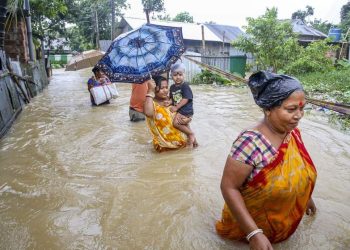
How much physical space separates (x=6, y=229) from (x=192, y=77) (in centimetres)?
1295

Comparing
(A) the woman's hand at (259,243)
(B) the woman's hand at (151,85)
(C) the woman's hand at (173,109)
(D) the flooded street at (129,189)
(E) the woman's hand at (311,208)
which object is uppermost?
(B) the woman's hand at (151,85)

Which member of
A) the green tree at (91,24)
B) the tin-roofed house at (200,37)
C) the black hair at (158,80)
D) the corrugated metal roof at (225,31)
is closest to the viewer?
the black hair at (158,80)

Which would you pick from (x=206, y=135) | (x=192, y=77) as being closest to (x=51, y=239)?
(x=206, y=135)

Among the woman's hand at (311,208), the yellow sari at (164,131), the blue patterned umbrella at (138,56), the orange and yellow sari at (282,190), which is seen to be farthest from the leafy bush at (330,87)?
the orange and yellow sari at (282,190)

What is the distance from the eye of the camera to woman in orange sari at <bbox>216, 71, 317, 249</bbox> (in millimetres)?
1875

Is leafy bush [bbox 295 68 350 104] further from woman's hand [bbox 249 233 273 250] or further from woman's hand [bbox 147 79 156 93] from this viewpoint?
woman's hand [bbox 249 233 273 250]

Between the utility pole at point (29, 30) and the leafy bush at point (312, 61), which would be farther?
the leafy bush at point (312, 61)

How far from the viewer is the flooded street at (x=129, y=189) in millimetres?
2539

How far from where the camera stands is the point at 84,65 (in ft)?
60.8

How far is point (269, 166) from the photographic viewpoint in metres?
1.89

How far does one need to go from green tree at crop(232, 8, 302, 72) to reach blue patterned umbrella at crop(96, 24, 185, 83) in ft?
37.1

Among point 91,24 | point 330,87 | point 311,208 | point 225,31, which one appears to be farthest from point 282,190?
point 91,24

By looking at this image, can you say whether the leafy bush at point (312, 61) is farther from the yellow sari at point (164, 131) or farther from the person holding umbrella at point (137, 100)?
the yellow sari at point (164, 131)

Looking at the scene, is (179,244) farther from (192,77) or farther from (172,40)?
(192,77)
